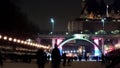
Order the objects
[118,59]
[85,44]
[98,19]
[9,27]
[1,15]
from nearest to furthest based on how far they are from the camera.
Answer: [118,59] → [1,15] → [9,27] → [85,44] → [98,19]

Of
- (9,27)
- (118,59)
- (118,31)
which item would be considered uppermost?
(118,31)

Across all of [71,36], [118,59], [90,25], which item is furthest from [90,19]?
[118,59]

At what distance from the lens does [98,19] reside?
16400cm

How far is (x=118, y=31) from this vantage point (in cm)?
14725

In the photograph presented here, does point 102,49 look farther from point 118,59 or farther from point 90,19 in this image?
point 118,59

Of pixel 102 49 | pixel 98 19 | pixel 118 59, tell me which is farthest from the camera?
pixel 98 19

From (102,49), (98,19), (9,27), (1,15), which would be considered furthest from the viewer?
(98,19)

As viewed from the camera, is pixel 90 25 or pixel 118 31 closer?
pixel 118 31

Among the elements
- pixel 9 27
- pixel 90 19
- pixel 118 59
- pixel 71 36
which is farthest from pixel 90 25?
pixel 118 59

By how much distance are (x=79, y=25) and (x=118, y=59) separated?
15461cm

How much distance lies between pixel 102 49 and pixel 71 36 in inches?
413

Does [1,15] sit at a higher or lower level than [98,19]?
lower

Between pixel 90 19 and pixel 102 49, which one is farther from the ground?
pixel 90 19

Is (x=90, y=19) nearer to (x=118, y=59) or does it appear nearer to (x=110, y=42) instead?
(x=110, y=42)
